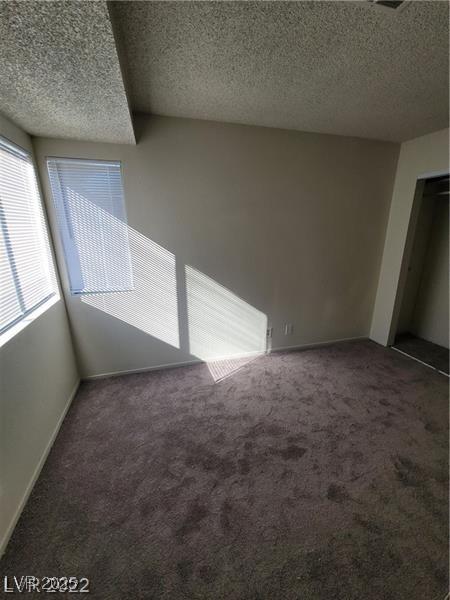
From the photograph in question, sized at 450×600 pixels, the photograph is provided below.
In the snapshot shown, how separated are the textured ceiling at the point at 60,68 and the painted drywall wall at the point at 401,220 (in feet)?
9.87

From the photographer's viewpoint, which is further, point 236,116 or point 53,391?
point 236,116

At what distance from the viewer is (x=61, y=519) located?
1.32m

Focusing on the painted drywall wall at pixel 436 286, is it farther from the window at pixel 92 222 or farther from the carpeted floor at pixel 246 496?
the window at pixel 92 222

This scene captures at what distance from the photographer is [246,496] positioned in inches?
56.6

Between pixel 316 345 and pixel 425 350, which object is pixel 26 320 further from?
pixel 425 350

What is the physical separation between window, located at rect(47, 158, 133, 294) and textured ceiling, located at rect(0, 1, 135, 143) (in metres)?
0.38

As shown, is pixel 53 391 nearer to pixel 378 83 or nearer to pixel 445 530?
pixel 445 530

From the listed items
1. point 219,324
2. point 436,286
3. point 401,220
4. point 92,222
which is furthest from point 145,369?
point 436,286

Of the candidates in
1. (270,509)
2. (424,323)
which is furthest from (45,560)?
(424,323)

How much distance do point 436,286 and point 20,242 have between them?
4563 millimetres

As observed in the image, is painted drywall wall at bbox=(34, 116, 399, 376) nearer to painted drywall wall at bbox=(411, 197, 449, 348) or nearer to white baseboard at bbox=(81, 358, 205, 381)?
white baseboard at bbox=(81, 358, 205, 381)

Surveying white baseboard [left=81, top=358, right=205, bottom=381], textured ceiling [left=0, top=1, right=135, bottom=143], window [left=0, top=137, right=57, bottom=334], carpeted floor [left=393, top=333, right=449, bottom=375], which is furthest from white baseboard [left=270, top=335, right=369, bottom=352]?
textured ceiling [left=0, top=1, right=135, bottom=143]

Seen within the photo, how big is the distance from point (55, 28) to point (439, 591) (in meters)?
2.76

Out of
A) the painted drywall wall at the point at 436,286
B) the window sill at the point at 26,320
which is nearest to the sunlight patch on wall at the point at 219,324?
the window sill at the point at 26,320
